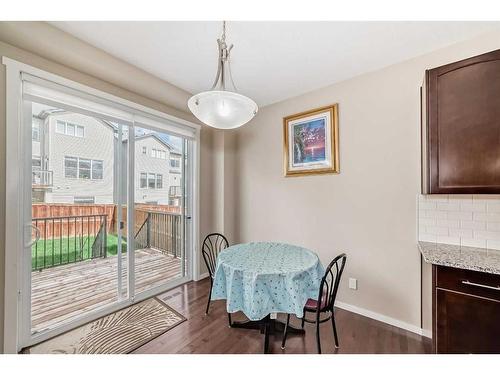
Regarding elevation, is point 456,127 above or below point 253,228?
above

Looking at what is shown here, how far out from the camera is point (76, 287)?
228 cm

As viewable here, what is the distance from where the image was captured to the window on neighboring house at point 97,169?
2.23m

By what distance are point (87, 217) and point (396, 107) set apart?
321cm

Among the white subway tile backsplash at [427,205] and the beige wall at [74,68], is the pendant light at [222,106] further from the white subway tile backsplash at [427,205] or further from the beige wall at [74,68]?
the white subway tile backsplash at [427,205]

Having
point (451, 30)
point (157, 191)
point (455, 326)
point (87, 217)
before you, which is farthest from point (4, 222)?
point (451, 30)

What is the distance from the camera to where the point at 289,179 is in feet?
A: 9.54

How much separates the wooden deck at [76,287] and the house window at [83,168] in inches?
34.6

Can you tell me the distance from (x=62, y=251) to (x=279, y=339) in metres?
2.15

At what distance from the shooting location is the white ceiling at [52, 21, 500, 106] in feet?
5.53

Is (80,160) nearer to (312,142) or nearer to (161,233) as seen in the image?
(161,233)

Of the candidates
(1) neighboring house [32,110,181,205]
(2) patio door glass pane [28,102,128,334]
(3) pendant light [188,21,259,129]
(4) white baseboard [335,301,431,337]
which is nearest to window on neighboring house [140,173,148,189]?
(1) neighboring house [32,110,181,205]

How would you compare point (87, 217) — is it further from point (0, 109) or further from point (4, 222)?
point (0, 109)

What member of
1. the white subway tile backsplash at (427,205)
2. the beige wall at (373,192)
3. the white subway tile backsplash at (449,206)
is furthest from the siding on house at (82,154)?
the white subway tile backsplash at (449,206)

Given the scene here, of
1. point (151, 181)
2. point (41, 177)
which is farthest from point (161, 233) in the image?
point (41, 177)
